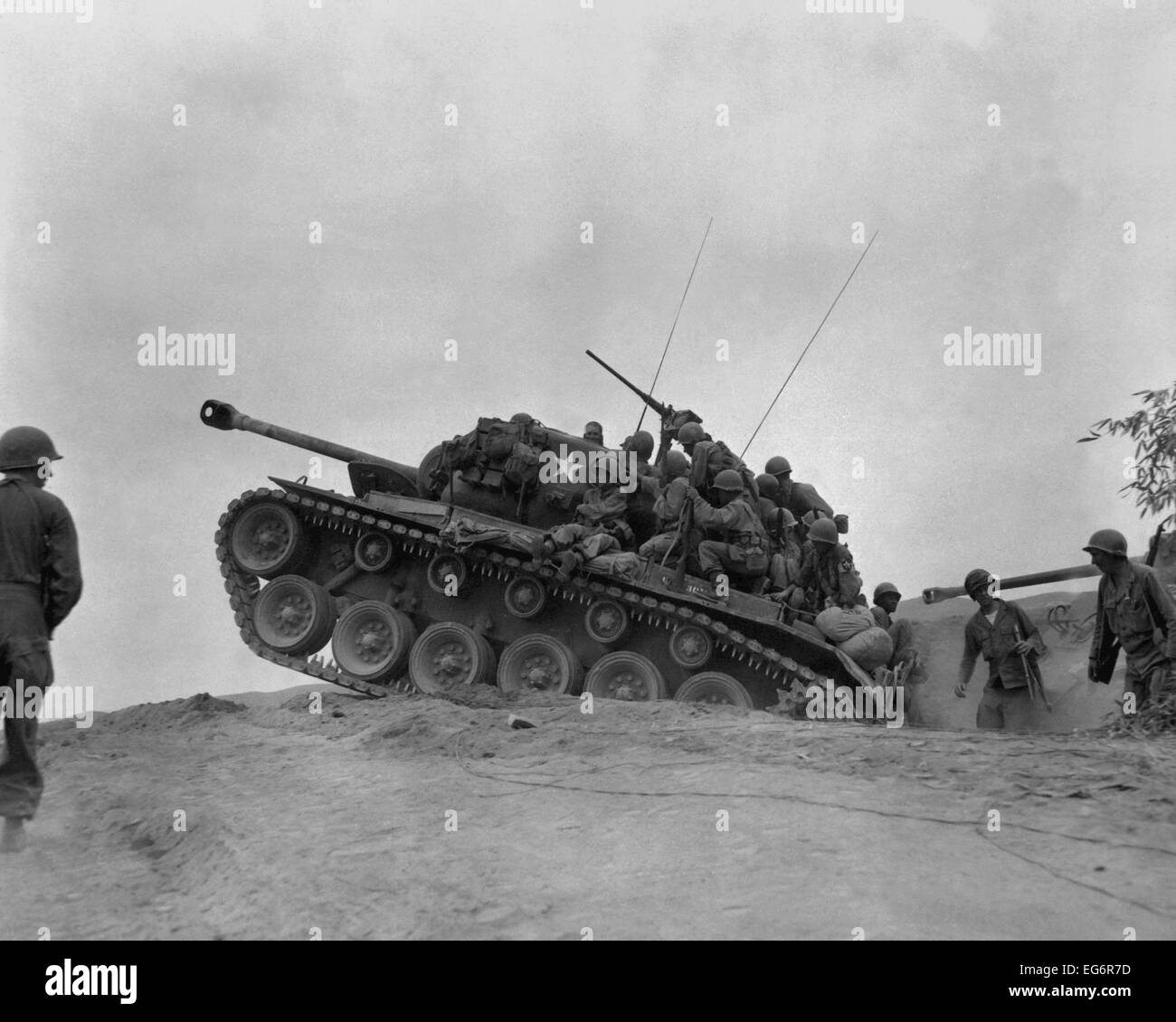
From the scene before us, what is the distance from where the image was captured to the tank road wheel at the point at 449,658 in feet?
50.8

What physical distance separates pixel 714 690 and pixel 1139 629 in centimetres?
499

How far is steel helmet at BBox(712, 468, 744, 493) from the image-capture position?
1483 centimetres

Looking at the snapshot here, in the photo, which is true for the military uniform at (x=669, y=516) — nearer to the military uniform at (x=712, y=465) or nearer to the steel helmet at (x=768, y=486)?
the military uniform at (x=712, y=465)

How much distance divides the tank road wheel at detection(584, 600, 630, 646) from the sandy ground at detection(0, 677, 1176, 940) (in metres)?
4.33

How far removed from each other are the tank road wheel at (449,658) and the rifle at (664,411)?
11.3 feet

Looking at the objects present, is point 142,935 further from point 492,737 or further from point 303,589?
point 303,589

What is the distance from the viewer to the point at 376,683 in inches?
624

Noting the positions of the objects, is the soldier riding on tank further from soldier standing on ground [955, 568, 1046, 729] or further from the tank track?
soldier standing on ground [955, 568, 1046, 729]

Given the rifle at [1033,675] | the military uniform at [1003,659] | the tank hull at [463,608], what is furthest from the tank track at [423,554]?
the rifle at [1033,675]

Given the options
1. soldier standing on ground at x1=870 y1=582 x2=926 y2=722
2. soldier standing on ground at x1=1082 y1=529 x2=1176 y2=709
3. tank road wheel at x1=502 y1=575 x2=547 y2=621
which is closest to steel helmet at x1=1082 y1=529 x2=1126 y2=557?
soldier standing on ground at x1=1082 y1=529 x2=1176 y2=709

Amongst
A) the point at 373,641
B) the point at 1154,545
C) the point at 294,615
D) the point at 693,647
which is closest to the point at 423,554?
the point at 373,641

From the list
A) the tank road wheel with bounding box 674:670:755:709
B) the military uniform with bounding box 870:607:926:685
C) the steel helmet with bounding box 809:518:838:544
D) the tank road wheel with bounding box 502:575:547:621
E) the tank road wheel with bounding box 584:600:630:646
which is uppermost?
the steel helmet with bounding box 809:518:838:544

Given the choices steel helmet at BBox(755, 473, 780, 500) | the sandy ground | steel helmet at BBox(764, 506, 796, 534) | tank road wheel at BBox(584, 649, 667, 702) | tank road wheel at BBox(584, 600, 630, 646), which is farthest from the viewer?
steel helmet at BBox(755, 473, 780, 500)

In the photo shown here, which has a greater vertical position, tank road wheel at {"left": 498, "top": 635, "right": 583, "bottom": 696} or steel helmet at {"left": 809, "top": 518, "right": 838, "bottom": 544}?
steel helmet at {"left": 809, "top": 518, "right": 838, "bottom": 544}
